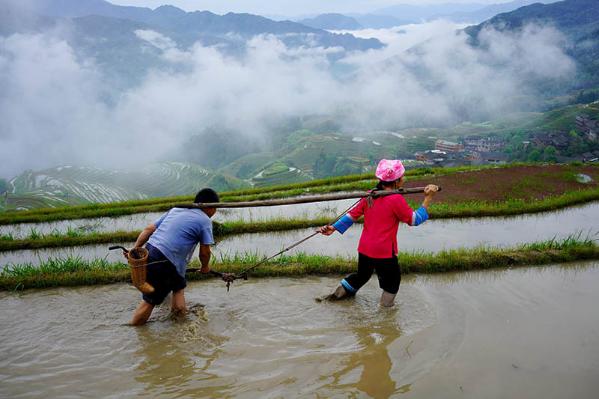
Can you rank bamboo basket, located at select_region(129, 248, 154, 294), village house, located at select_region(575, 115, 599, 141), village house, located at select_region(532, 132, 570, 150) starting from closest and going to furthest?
bamboo basket, located at select_region(129, 248, 154, 294)
village house, located at select_region(532, 132, 570, 150)
village house, located at select_region(575, 115, 599, 141)

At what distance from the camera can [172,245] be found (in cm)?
470

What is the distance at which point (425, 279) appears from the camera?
643cm

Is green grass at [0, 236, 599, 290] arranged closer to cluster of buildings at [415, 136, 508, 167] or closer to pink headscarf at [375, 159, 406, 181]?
pink headscarf at [375, 159, 406, 181]

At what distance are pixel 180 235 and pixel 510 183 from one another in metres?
12.2

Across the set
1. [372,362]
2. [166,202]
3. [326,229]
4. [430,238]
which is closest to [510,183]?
[430,238]

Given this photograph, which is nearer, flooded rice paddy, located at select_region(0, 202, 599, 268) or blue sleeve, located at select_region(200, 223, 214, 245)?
blue sleeve, located at select_region(200, 223, 214, 245)

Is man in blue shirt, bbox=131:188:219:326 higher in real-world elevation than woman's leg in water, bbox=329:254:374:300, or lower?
higher

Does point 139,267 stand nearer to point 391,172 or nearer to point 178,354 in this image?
point 178,354

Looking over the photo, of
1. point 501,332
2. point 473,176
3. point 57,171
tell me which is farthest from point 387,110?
point 501,332

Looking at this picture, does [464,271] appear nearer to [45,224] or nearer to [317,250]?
[317,250]

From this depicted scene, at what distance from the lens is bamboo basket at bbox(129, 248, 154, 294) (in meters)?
4.34

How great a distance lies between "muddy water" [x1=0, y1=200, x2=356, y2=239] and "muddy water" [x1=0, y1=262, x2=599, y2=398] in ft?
16.7

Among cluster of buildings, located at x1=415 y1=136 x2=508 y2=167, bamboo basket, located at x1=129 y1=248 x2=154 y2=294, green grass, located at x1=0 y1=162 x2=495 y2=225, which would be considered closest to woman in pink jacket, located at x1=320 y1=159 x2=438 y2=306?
bamboo basket, located at x1=129 y1=248 x2=154 y2=294

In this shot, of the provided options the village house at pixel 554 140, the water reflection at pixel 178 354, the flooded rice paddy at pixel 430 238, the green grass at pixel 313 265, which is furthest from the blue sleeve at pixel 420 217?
the village house at pixel 554 140
